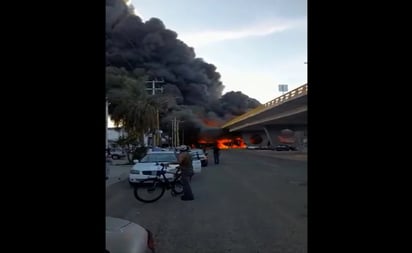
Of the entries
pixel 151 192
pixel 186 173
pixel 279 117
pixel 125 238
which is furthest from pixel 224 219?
pixel 279 117

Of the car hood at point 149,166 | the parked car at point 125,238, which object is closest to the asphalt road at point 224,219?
the car hood at point 149,166

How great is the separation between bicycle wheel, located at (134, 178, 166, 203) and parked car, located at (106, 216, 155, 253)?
7.44m

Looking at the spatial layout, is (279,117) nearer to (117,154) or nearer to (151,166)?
(117,154)

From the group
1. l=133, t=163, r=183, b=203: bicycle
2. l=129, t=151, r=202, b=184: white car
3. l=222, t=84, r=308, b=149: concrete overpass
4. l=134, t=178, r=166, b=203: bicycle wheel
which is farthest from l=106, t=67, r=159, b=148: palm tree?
l=133, t=163, r=183, b=203: bicycle

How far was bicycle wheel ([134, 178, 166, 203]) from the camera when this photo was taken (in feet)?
40.4

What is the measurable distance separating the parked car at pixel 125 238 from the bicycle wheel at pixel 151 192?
7.44 meters

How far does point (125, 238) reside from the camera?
432 centimetres

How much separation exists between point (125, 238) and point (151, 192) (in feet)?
27.5

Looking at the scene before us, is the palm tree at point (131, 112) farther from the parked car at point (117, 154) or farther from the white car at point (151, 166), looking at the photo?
the white car at point (151, 166)
